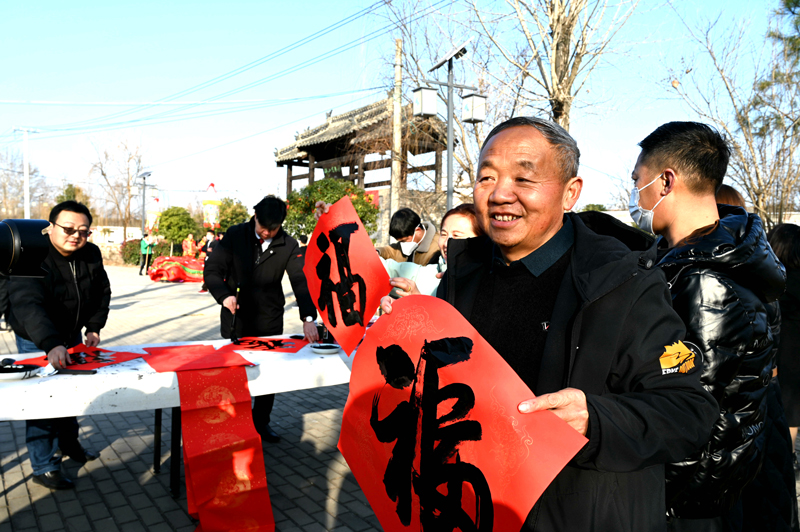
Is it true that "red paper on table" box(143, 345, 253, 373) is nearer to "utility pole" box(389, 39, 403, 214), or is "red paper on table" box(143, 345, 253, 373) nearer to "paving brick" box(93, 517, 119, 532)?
"paving brick" box(93, 517, 119, 532)

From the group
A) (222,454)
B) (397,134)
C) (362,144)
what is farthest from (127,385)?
(362,144)

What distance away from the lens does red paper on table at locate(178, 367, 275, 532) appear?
326 cm

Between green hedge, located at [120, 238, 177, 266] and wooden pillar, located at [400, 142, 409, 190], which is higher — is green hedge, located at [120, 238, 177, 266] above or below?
below

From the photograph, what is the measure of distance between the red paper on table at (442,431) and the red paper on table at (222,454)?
1.77 meters

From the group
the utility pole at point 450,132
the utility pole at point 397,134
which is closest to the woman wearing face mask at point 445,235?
the utility pole at point 450,132

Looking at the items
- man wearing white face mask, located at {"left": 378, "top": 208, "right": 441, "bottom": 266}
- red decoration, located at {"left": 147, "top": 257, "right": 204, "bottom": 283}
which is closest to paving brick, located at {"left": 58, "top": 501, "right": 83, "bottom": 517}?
man wearing white face mask, located at {"left": 378, "top": 208, "right": 441, "bottom": 266}

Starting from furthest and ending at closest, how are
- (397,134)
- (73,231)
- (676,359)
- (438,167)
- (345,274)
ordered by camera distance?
(438,167)
(397,134)
(73,231)
(345,274)
(676,359)

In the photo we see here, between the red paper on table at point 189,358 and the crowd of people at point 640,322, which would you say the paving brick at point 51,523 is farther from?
the crowd of people at point 640,322

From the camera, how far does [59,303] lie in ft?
12.9

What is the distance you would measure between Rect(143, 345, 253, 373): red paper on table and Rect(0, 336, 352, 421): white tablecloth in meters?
0.07

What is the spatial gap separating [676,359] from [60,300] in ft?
13.6

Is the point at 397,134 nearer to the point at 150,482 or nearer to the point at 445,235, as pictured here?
the point at 445,235

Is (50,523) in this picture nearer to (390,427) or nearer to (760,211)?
(390,427)

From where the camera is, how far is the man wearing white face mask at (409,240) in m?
4.58
